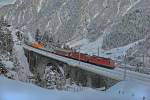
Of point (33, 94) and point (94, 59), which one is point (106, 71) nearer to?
point (94, 59)

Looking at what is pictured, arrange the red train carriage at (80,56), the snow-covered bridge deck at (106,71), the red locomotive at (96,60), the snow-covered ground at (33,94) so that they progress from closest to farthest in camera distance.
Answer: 1. the snow-covered ground at (33,94)
2. the snow-covered bridge deck at (106,71)
3. the red locomotive at (96,60)
4. the red train carriage at (80,56)

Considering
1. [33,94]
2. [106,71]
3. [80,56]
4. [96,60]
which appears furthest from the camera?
[80,56]

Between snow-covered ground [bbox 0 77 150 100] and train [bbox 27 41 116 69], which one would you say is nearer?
snow-covered ground [bbox 0 77 150 100]

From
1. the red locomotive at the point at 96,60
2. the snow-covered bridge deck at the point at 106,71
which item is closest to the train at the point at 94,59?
the red locomotive at the point at 96,60

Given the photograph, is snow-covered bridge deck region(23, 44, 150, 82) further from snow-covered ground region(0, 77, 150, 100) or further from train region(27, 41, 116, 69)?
snow-covered ground region(0, 77, 150, 100)

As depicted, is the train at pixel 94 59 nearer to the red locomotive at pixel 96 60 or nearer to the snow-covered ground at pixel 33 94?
the red locomotive at pixel 96 60

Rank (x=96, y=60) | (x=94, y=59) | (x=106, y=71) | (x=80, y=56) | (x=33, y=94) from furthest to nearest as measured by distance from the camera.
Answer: (x=80, y=56) → (x=94, y=59) → (x=96, y=60) → (x=106, y=71) → (x=33, y=94)

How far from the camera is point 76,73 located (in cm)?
4434

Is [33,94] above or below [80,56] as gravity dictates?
above

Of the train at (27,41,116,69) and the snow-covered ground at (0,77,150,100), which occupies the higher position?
the snow-covered ground at (0,77,150,100)

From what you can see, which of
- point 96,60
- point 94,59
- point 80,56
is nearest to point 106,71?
point 96,60

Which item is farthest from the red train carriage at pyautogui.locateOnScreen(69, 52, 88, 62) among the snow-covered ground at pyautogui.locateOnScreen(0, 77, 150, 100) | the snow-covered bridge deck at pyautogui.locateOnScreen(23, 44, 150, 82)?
the snow-covered ground at pyautogui.locateOnScreen(0, 77, 150, 100)

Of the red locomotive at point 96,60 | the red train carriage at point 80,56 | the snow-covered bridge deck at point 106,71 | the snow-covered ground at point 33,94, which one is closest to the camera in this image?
the snow-covered ground at point 33,94

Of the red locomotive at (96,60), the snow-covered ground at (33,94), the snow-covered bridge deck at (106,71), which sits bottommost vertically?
the snow-covered bridge deck at (106,71)
